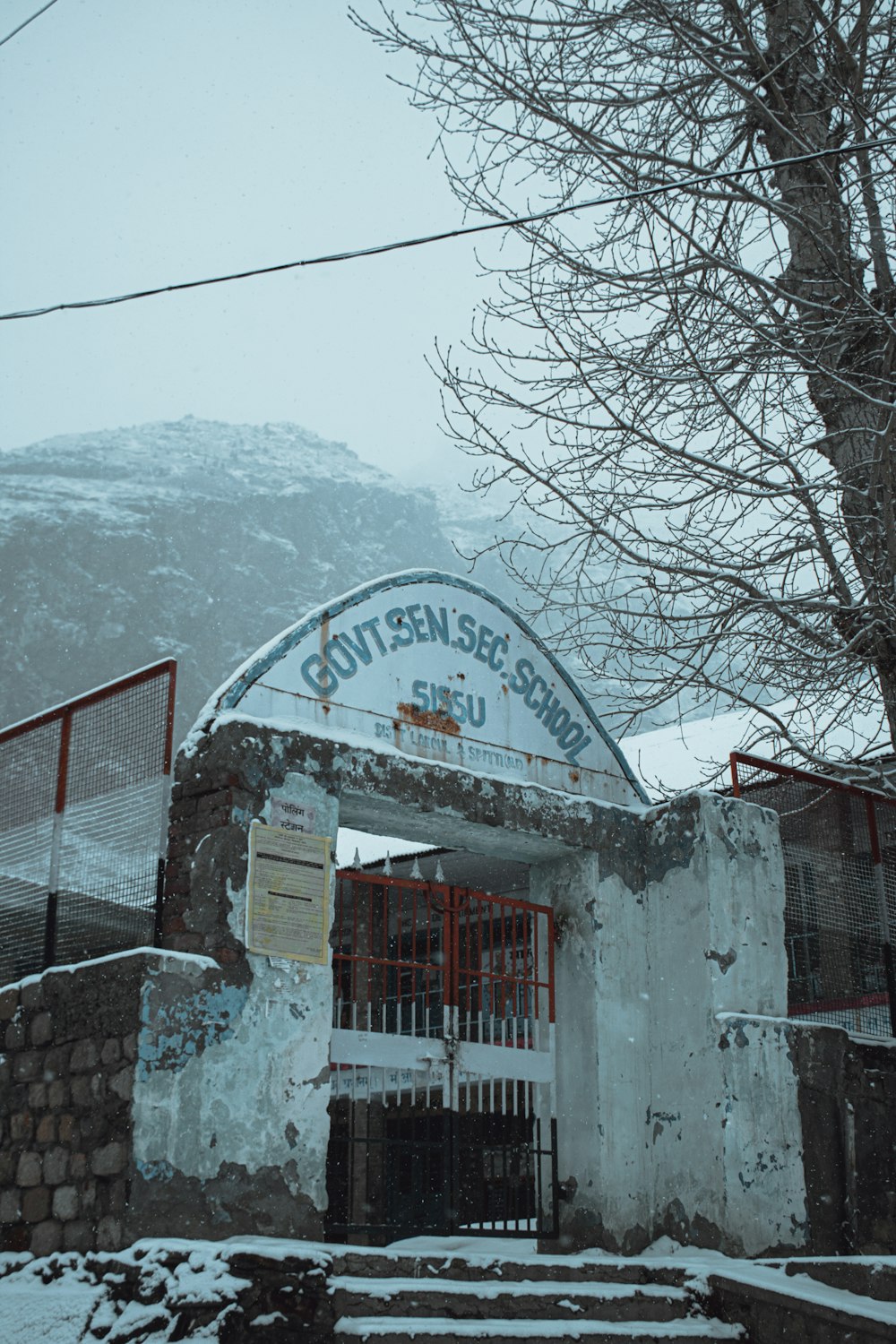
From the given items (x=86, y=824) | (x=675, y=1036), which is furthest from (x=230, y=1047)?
(x=675, y=1036)

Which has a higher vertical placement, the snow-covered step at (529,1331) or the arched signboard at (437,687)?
the arched signboard at (437,687)

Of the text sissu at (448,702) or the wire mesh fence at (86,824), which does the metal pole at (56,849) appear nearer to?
the wire mesh fence at (86,824)

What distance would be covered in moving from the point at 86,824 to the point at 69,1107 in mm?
1709

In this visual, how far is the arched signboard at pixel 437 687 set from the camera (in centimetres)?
844

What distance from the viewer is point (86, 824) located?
8234 millimetres

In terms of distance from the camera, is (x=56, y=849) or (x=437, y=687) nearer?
(x=56, y=849)

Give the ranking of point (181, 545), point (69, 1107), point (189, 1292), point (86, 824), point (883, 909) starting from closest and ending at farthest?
point (189, 1292) → point (69, 1107) → point (86, 824) → point (883, 909) → point (181, 545)

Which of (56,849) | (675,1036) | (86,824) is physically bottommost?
(675,1036)

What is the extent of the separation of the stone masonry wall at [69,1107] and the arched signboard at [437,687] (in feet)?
5.79

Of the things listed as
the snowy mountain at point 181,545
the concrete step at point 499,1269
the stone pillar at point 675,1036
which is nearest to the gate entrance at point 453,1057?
the stone pillar at point 675,1036

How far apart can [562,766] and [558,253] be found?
3508 mm

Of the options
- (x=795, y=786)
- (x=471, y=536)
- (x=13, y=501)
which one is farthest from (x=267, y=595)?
(x=795, y=786)

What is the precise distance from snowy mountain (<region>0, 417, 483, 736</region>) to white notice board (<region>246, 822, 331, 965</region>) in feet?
248

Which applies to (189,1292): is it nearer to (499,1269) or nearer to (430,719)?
(499,1269)
